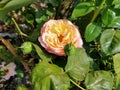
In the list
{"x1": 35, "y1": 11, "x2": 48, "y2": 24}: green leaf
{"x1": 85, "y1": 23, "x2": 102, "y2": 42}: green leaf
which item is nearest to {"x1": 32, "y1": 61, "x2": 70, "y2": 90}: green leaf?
{"x1": 85, "y1": 23, "x2": 102, "y2": 42}: green leaf

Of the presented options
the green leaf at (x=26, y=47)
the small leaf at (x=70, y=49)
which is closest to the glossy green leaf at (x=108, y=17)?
the small leaf at (x=70, y=49)

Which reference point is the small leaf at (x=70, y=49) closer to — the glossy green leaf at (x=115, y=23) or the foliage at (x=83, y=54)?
the foliage at (x=83, y=54)

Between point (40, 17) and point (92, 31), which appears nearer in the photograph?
point (92, 31)

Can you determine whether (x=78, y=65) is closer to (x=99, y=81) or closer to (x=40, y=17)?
(x=99, y=81)

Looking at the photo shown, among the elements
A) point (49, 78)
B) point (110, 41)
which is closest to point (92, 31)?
point (110, 41)

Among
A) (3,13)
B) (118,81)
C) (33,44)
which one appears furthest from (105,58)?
(3,13)

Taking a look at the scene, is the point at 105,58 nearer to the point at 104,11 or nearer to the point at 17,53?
the point at 104,11

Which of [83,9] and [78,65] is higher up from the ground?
[83,9]
